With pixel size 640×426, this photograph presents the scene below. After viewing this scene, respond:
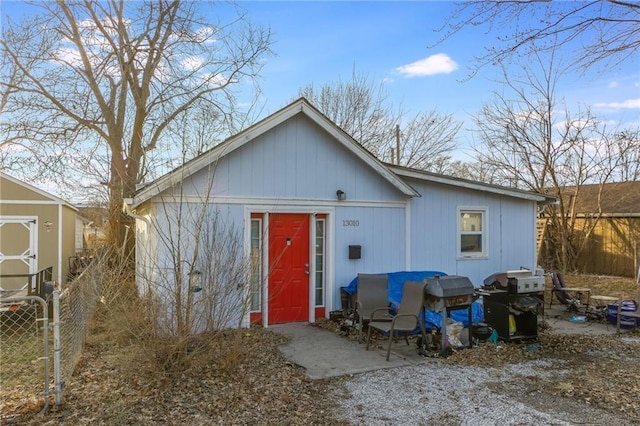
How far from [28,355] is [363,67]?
1797cm

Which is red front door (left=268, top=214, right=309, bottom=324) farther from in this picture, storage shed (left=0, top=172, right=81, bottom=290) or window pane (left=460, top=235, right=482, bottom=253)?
storage shed (left=0, top=172, right=81, bottom=290)

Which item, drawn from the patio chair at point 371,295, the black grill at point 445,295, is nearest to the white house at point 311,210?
the patio chair at point 371,295

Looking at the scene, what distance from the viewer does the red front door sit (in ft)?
26.5

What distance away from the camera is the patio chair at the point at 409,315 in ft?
20.7

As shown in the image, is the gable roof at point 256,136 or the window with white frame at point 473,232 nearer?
the gable roof at point 256,136

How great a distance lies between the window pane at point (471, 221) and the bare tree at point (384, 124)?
1157cm

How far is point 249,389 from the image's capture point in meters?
4.81

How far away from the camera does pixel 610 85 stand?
6.05m

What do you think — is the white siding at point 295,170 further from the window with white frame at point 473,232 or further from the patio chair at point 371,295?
the window with white frame at point 473,232

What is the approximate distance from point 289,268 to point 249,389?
353 cm

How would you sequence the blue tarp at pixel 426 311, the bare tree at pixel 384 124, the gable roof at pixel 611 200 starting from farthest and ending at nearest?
1. the bare tree at pixel 384 124
2. the gable roof at pixel 611 200
3. the blue tarp at pixel 426 311

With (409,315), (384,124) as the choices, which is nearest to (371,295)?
(409,315)

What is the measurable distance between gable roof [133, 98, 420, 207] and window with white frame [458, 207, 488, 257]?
1.87 metres

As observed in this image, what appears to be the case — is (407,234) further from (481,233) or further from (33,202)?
(33,202)
